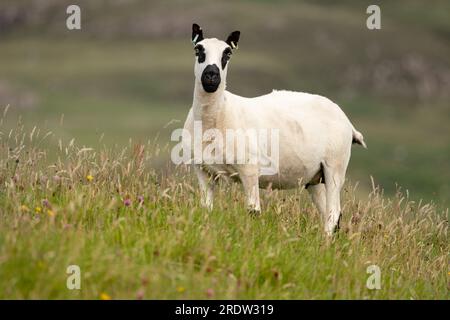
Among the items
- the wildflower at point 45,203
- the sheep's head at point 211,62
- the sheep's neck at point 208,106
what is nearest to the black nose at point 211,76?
the sheep's head at point 211,62

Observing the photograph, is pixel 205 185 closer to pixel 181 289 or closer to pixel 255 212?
pixel 255 212

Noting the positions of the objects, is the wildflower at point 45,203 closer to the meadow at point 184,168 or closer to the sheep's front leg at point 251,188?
the meadow at point 184,168

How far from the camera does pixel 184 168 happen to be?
12078 millimetres

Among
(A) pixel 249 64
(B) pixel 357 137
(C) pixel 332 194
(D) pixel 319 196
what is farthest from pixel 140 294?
(A) pixel 249 64

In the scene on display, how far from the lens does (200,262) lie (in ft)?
28.6

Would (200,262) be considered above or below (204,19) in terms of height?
below

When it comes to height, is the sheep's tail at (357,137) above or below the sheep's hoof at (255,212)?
above

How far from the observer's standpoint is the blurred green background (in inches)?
4454

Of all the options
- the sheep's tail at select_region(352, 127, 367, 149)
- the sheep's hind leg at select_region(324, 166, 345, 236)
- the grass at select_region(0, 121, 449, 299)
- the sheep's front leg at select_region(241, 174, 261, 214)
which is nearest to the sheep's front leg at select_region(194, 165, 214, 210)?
the grass at select_region(0, 121, 449, 299)

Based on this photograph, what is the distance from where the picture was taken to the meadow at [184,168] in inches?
328

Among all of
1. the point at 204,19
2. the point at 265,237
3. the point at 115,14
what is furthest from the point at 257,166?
the point at 115,14

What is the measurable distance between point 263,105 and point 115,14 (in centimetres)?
15145

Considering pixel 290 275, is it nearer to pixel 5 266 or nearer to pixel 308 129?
pixel 5 266

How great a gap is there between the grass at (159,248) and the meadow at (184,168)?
22mm
